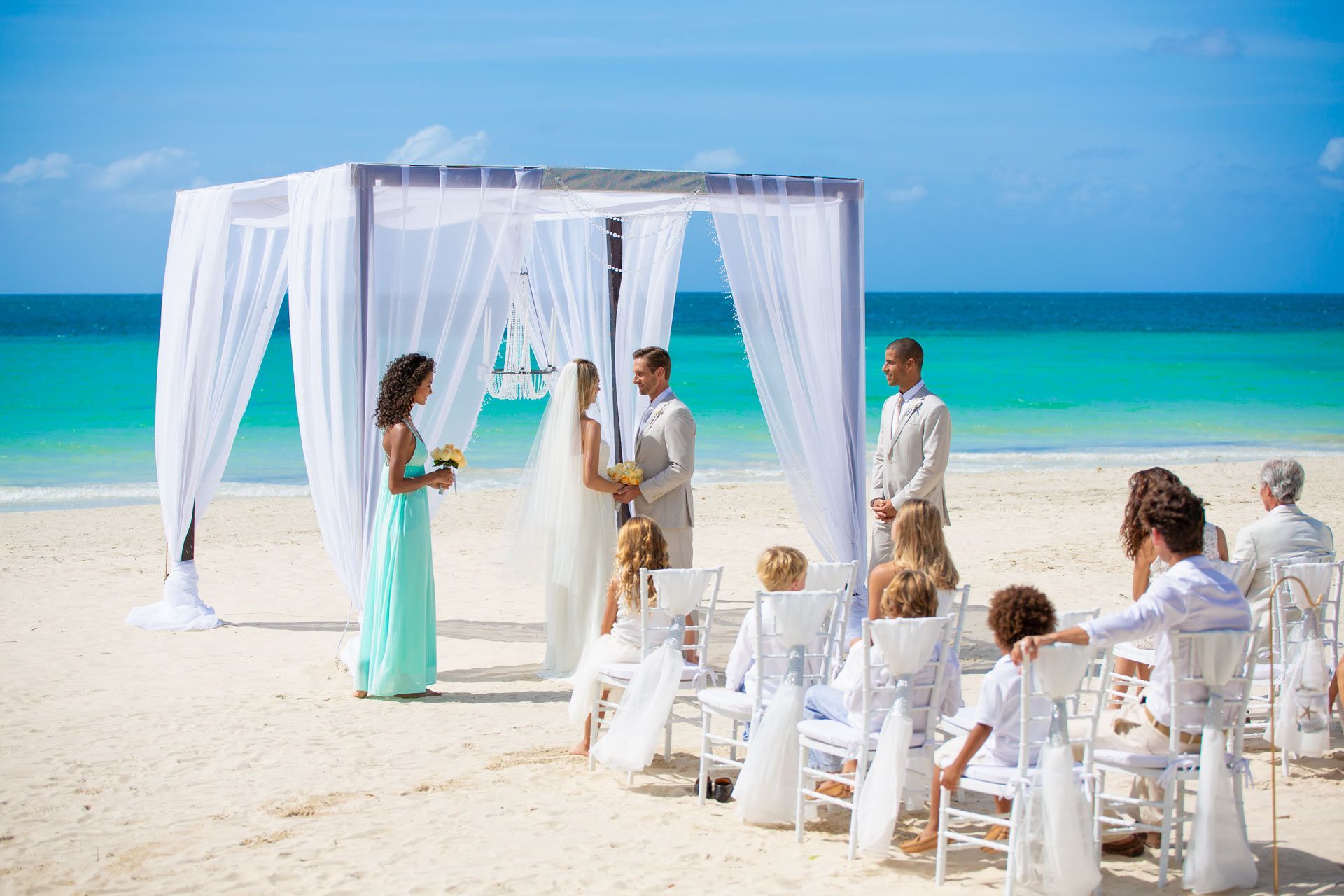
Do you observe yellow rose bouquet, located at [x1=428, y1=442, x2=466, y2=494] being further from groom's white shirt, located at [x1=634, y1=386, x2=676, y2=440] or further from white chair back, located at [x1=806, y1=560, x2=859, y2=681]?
white chair back, located at [x1=806, y1=560, x2=859, y2=681]

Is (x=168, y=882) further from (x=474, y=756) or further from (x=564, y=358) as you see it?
(x=564, y=358)

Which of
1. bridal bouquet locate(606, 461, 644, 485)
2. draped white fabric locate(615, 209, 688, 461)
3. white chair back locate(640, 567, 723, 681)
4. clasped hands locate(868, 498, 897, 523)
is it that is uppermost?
draped white fabric locate(615, 209, 688, 461)

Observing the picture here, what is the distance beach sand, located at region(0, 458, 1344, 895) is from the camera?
12.6ft

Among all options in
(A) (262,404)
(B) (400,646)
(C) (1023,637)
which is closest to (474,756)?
(B) (400,646)

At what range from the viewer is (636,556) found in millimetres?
4895

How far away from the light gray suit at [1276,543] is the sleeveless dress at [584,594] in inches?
108

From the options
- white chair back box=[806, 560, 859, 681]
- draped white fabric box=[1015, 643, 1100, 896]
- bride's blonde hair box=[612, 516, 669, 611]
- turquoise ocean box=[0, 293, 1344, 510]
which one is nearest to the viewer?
draped white fabric box=[1015, 643, 1100, 896]

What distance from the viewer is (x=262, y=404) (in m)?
29.2

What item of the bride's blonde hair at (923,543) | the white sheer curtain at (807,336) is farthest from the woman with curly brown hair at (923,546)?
the white sheer curtain at (807,336)

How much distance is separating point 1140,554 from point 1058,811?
70.2 inches

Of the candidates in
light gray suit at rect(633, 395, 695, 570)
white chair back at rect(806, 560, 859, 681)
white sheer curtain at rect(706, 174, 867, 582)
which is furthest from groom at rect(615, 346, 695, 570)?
white chair back at rect(806, 560, 859, 681)

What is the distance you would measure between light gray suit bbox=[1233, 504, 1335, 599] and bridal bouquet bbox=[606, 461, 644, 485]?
258cm

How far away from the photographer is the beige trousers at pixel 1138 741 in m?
3.74

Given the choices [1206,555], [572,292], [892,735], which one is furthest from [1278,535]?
[572,292]
